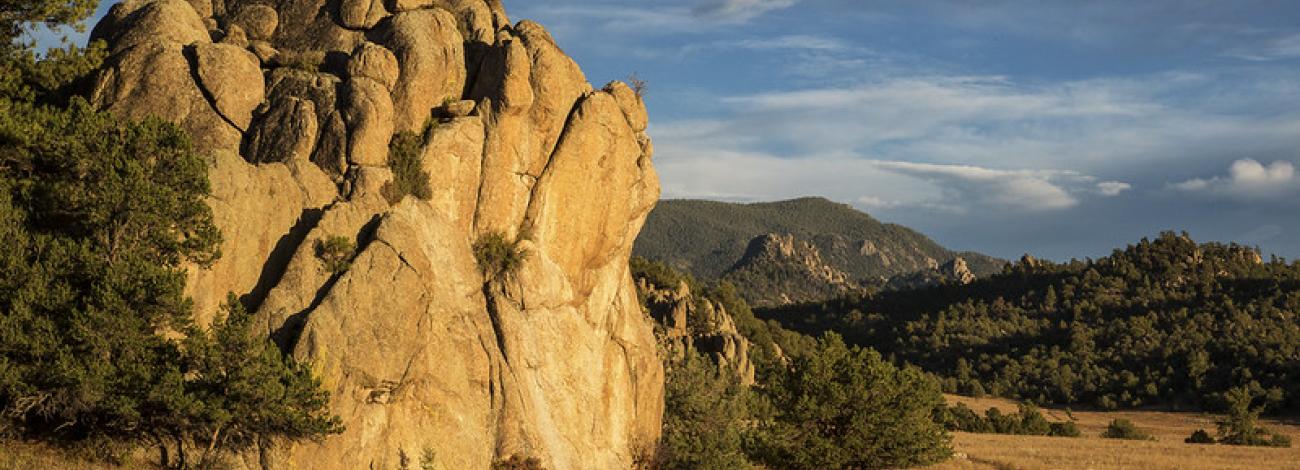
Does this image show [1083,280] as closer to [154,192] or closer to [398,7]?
[398,7]

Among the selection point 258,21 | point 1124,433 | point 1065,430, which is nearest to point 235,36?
point 258,21

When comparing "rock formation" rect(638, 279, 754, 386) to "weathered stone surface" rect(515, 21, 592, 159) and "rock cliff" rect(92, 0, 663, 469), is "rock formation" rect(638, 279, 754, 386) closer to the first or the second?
"rock cliff" rect(92, 0, 663, 469)

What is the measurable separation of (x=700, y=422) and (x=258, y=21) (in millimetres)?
30790

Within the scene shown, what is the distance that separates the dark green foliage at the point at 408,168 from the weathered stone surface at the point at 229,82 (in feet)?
17.8

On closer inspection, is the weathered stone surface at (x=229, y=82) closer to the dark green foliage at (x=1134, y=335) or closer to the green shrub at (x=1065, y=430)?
the green shrub at (x=1065, y=430)

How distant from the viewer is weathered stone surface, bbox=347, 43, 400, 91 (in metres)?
45.4

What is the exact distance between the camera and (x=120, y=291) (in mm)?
32219

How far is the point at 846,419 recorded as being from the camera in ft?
181

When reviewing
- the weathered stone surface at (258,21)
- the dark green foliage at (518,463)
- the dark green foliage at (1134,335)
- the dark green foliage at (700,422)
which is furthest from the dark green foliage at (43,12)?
the dark green foliage at (1134,335)

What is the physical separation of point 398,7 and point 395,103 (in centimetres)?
778

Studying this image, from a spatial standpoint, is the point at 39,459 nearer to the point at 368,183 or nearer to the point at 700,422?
the point at 368,183

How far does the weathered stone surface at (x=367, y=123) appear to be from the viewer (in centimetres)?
4269

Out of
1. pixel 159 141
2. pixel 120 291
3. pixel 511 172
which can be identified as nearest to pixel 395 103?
pixel 511 172

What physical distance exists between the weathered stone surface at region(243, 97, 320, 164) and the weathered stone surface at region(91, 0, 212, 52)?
502 cm
